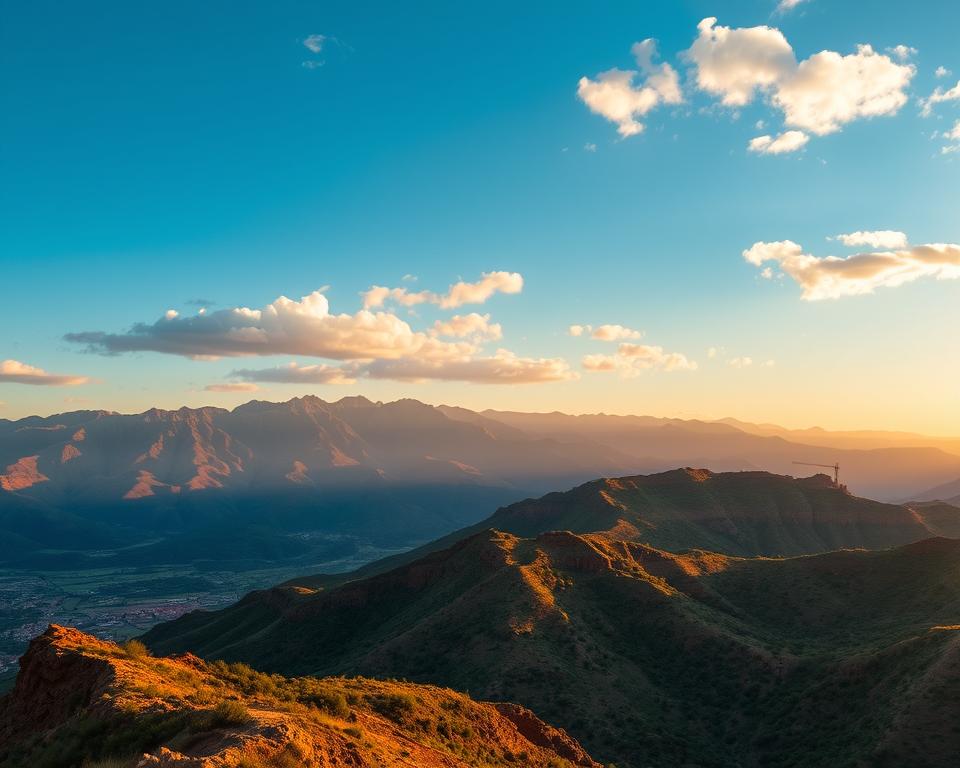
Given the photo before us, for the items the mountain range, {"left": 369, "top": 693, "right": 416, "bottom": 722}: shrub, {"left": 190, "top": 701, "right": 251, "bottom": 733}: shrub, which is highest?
{"left": 190, "top": 701, "right": 251, "bottom": 733}: shrub

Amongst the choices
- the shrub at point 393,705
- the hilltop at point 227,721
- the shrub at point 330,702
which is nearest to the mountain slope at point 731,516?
the hilltop at point 227,721

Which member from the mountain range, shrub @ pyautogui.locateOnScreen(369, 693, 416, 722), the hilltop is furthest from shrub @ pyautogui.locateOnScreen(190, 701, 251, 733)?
the mountain range

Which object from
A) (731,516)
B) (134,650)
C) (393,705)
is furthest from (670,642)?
(731,516)

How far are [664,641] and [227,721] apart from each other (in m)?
57.8

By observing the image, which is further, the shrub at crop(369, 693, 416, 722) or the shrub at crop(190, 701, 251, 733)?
the shrub at crop(369, 693, 416, 722)

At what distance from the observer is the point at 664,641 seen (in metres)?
67.8

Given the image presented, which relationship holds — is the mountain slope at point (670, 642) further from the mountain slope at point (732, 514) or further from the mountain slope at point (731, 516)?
the mountain slope at point (732, 514)

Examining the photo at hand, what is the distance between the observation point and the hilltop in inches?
787

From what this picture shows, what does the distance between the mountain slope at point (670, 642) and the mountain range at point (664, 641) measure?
0.19 meters

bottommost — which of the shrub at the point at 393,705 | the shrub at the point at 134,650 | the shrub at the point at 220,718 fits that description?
the shrub at the point at 393,705

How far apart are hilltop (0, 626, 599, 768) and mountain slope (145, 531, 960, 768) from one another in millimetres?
17240

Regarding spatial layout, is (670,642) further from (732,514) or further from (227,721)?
(732,514)

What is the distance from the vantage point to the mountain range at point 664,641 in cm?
4850

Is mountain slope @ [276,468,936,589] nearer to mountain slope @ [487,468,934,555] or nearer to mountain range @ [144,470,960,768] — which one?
mountain slope @ [487,468,934,555]
